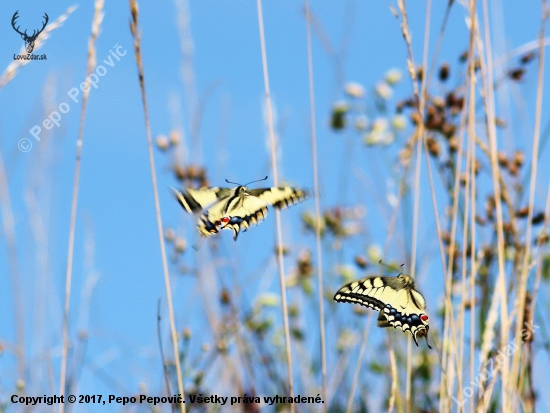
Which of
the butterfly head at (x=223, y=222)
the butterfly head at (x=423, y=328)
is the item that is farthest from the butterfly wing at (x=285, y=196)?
the butterfly head at (x=423, y=328)

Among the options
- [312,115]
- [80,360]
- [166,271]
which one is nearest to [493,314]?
[312,115]

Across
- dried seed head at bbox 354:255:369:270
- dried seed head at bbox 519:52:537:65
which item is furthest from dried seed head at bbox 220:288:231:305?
dried seed head at bbox 519:52:537:65

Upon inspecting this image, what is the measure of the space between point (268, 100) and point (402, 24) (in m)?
0.31

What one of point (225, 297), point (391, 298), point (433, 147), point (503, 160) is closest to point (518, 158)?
point (503, 160)

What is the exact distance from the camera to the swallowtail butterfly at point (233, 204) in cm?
146

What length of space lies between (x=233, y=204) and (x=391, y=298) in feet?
1.49

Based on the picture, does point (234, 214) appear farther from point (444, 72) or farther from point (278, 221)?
point (444, 72)

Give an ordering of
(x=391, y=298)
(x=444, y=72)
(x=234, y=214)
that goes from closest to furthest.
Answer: (x=391, y=298) → (x=234, y=214) → (x=444, y=72)

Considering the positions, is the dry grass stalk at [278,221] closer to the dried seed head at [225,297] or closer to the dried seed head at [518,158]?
the dried seed head at [225,297]

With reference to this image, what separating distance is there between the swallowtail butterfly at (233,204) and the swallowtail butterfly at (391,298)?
0.24 meters

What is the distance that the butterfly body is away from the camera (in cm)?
146

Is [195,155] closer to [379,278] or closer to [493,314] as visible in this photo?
[379,278]

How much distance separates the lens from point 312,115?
151cm

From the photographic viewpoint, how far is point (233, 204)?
5.51ft
